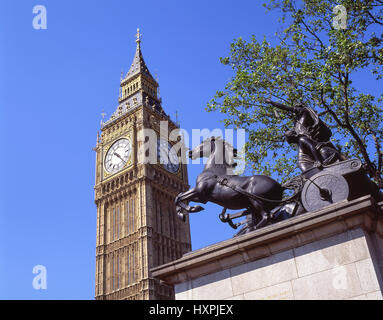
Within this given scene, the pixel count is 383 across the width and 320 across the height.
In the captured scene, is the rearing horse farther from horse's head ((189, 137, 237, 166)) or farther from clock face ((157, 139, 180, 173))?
clock face ((157, 139, 180, 173))

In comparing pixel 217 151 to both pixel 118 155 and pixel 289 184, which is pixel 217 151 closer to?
pixel 289 184

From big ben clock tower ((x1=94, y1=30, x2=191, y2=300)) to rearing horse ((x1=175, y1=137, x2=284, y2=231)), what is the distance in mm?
41664

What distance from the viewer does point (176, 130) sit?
64312mm

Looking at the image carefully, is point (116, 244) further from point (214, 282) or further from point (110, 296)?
point (214, 282)

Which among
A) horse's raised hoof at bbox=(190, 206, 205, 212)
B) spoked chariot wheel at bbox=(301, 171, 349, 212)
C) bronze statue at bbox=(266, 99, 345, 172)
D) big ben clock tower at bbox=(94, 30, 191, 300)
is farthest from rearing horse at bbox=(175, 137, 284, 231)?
big ben clock tower at bbox=(94, 30, 191, 300)

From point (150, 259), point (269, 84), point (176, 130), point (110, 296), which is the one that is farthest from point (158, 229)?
point (269, 84)

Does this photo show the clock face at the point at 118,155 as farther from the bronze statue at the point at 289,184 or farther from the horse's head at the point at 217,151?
the bronze statue at the point at 289,184

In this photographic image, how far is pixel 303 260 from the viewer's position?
6.26 m

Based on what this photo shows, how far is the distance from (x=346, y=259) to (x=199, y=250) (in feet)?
7.53

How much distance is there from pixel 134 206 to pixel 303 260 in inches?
1964

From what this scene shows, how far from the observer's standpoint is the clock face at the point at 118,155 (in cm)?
5688

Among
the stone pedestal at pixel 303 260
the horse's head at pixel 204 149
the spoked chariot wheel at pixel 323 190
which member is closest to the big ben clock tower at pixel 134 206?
the horse's head at pixel 204 149

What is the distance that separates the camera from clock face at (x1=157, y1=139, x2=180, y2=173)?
58.1m
